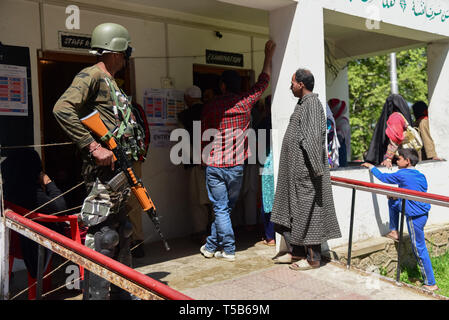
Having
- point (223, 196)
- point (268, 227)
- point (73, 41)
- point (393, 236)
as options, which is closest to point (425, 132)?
point (393, 236)

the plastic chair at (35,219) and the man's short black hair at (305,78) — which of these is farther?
the man's short black hair at (305,78)

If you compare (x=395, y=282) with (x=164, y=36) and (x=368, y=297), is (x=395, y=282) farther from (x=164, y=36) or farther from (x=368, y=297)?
(x=164, y=36)

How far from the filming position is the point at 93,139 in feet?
8.87

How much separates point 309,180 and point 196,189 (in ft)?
5.96

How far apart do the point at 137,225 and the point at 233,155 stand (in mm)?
1328

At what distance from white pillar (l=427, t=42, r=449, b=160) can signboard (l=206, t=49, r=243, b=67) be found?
287 centimetres

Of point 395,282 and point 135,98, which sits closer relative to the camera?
point 395,282

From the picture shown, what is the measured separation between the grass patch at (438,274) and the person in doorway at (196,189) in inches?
103

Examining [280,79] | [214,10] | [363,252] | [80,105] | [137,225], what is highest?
[214,10]

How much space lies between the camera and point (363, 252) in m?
4.80

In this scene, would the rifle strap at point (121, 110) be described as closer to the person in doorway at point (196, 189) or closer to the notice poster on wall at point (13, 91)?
the notice poster on wall at point (13, 91)

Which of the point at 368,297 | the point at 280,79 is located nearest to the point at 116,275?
the point at 368,297

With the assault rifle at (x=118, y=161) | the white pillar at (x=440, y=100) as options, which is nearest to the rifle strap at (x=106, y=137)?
the assault rifle at (x=118, y=161)

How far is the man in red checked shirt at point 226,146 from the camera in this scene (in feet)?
13.9
